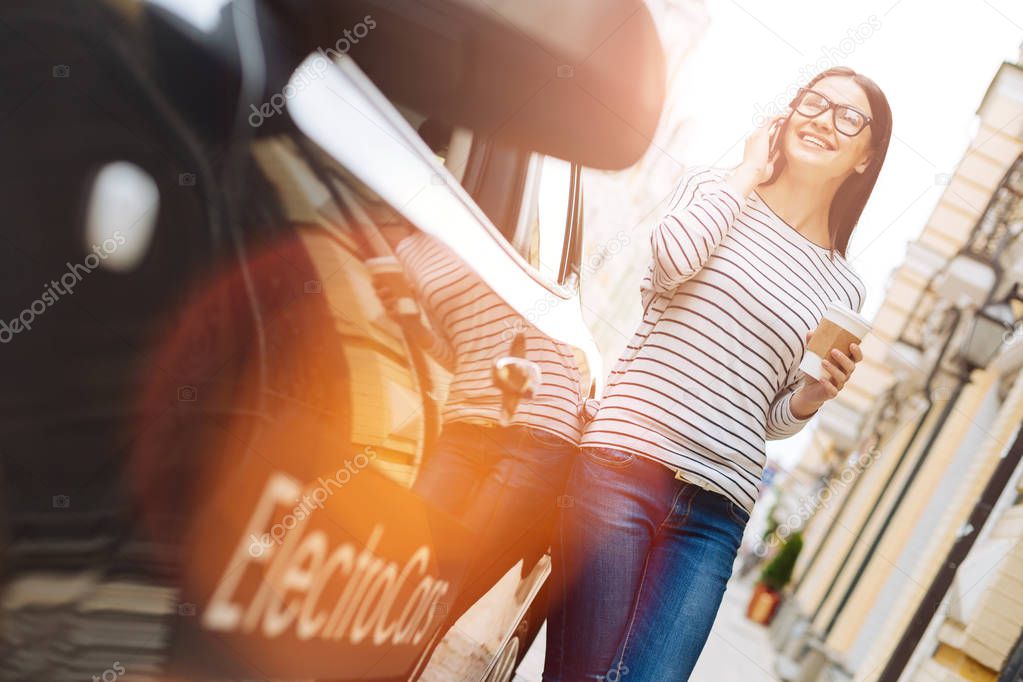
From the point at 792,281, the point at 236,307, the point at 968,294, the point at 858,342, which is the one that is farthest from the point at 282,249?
the point at 968,294

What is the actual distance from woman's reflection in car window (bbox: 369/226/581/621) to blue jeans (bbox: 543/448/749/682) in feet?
0.29

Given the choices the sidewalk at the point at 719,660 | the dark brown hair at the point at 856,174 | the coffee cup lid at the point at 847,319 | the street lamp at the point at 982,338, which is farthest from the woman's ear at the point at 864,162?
the street lamp at the point at 982,338

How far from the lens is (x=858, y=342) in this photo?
1.99m

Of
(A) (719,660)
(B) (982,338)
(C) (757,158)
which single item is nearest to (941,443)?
(B) (982,338)

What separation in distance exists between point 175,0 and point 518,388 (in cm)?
101

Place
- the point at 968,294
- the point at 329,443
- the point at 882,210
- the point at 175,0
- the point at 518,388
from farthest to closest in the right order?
the point at 968,294, the point at 882,210, the point at 518,388, the point at 329,443, the point at 175,0

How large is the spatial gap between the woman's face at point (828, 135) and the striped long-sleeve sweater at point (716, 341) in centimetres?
14

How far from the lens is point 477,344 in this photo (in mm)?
1908

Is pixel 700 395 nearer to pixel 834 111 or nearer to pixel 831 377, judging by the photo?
pixel 831 377

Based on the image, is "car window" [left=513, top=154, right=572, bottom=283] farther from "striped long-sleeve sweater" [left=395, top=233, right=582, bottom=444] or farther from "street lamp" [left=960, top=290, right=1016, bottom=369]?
"street lamp" [left=960, top=290, right=1016, bottom=369]

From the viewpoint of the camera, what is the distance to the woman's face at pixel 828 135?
204 cm

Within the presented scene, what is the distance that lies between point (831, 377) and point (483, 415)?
2.51ft

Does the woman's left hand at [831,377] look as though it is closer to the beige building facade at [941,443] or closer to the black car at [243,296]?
the beige building facade at [941,443]

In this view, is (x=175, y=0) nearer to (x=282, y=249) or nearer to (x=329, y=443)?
(x=282, y=249)
